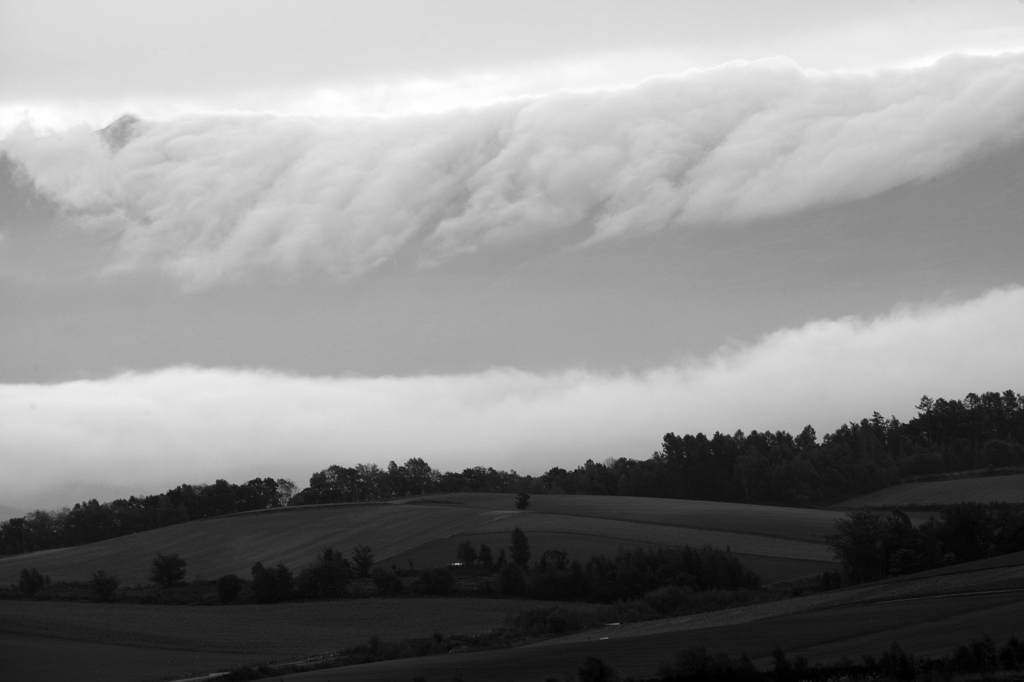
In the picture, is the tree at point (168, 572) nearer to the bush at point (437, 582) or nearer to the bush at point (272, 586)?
the bush at point (272, 586)

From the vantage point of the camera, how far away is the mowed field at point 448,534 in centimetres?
10956

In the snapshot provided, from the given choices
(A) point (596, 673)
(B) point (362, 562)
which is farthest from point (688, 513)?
(A) point (596, 673)

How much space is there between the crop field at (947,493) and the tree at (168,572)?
3351 inches

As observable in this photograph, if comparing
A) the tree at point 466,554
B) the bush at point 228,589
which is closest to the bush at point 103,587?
the bush at point 228,589

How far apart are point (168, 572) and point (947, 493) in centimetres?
10329

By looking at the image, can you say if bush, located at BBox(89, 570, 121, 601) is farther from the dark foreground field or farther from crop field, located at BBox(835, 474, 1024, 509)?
crop field, located at BBox(835, 474, 1024, 509)

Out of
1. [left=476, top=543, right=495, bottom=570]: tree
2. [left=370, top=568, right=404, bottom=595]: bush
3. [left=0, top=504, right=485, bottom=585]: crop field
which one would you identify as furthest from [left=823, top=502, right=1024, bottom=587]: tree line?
[left=0, top=504, right=485, bottom=585]: crop field

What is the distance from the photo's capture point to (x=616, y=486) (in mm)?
198625

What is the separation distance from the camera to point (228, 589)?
100250 mm

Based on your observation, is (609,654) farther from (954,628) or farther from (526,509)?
(526,509)

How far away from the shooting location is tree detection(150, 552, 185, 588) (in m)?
111

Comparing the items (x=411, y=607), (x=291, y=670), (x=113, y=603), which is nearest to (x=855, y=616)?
(x=291, y=670)

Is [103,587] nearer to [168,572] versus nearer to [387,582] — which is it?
[168,572]

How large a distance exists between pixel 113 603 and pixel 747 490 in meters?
112
